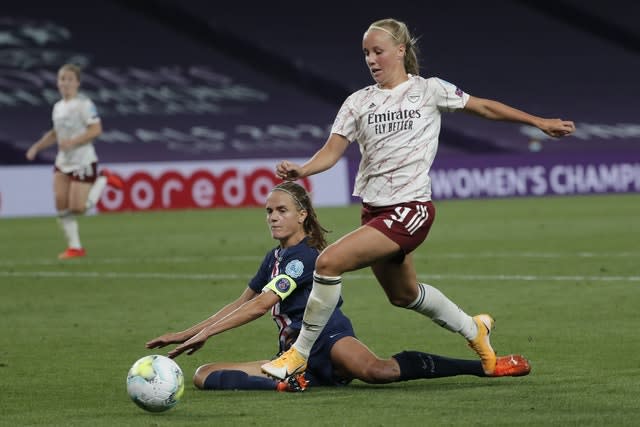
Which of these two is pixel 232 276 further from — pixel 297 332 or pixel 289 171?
pixel 289 171

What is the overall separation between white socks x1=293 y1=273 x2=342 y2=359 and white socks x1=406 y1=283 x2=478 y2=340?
591 millimetres

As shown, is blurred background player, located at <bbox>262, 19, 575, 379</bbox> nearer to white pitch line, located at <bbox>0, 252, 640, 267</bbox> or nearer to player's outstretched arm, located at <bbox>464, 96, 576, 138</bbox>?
player's outstretched arm, located at <bbox>464, 96, 576, 138</bbox>

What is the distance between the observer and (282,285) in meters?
6.86

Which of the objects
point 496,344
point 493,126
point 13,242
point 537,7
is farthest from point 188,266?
point 537,7

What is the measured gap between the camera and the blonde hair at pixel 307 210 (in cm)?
704

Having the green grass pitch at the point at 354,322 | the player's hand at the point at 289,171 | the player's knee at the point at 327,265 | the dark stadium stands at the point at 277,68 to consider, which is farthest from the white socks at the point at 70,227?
the dark stadium stands at the point at 277,68

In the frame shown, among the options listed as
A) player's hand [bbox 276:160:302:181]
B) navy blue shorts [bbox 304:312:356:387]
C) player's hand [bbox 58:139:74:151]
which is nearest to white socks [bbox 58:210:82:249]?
player's hand [bbox 58:139:74:151]

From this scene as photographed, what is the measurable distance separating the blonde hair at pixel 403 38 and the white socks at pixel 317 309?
1.26 meters

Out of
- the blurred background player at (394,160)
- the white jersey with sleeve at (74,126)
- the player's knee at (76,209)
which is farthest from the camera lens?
the white jersey with sleeve at (74,126)

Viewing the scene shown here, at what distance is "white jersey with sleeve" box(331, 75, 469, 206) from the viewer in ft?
22.7

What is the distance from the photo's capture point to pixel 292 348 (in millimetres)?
6727

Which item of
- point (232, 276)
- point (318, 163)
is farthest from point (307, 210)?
point (232, 276)

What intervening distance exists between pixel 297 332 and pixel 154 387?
3.79ft

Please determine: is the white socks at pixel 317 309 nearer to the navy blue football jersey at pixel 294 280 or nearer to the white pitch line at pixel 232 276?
the navy blue football jersey at pixel 294 280
